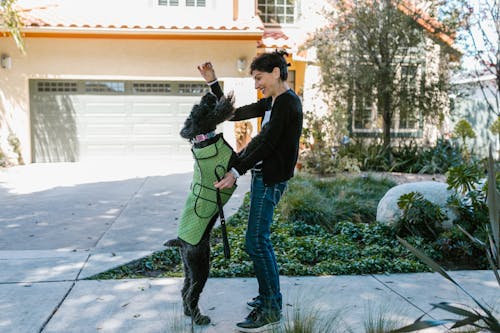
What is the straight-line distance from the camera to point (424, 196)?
239 inches

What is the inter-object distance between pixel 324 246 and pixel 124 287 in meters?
2.25

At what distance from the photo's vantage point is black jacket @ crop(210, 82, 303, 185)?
3371 millimetres

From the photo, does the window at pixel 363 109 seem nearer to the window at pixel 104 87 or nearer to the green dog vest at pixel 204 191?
the window at pixel 104 87

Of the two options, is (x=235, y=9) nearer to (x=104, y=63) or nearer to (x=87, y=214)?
(x=104, y=63)

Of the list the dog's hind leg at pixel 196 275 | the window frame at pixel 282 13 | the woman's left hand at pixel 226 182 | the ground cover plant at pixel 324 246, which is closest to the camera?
the woman's left hand at pixel 226 182

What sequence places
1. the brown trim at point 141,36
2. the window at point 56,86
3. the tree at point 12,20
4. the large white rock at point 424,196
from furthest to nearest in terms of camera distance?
1. the window at point 56,86
2. the brown trim at point 141,36
3. the tree at point 12,20
4. the large white rock at point 424,196

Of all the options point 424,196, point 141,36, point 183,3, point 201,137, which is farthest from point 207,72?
point 183,3

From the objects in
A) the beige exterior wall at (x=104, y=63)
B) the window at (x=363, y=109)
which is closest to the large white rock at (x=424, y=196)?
the window at (x=363, y=109)

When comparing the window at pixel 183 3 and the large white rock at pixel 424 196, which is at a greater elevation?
the window at pixel 183 3

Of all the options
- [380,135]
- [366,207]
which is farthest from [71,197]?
[380,135]

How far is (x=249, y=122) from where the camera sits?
12641 millimetres

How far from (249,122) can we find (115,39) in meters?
4.20

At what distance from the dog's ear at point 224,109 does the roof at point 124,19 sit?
31.9 feet

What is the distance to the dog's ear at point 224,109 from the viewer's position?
336cm
